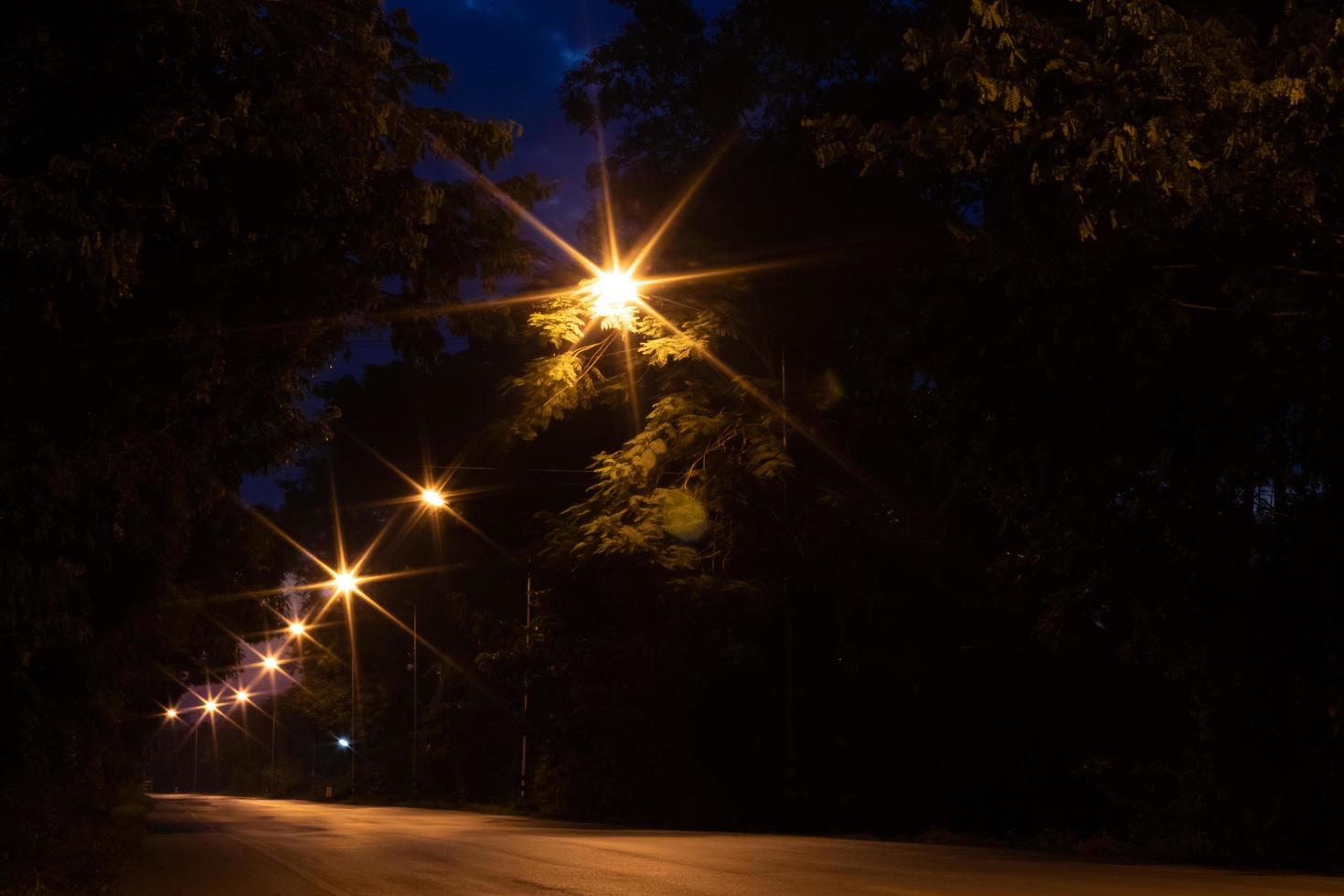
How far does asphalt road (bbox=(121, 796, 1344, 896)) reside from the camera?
1259cm

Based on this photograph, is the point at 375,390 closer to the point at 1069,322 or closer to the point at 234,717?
the point at 1069,322

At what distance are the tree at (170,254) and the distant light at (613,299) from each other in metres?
9.14

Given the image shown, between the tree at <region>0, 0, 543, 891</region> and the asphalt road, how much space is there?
3143 millimetres

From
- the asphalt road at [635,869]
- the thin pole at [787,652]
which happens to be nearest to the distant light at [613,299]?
the thin pole at [787,652]

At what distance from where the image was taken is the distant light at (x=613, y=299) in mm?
22125

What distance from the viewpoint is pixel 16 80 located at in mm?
9562

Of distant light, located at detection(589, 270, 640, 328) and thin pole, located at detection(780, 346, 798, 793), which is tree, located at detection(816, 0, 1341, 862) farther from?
thin pole, located at detection(780, 346, 798, 793)

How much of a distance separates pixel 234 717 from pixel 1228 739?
381 feet

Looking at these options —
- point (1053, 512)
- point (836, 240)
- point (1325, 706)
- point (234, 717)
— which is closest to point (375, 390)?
point (836, 240)

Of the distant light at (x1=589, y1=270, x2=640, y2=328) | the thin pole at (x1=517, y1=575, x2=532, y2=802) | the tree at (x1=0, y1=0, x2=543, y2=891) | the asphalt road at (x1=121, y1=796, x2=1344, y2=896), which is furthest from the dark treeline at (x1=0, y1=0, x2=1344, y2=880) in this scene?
the asphalt road at (x1=121, y1=796, x2=1344, y2=896)

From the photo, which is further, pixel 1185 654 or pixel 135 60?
pixel 1185 654

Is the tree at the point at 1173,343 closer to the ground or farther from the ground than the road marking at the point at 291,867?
farther from the ground

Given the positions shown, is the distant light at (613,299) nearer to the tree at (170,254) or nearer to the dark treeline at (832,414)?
Answer: the dark treeline at (832,414)

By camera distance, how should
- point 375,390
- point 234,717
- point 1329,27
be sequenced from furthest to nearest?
1. point 234,717
2. point 375,390
3. point 1329,27
